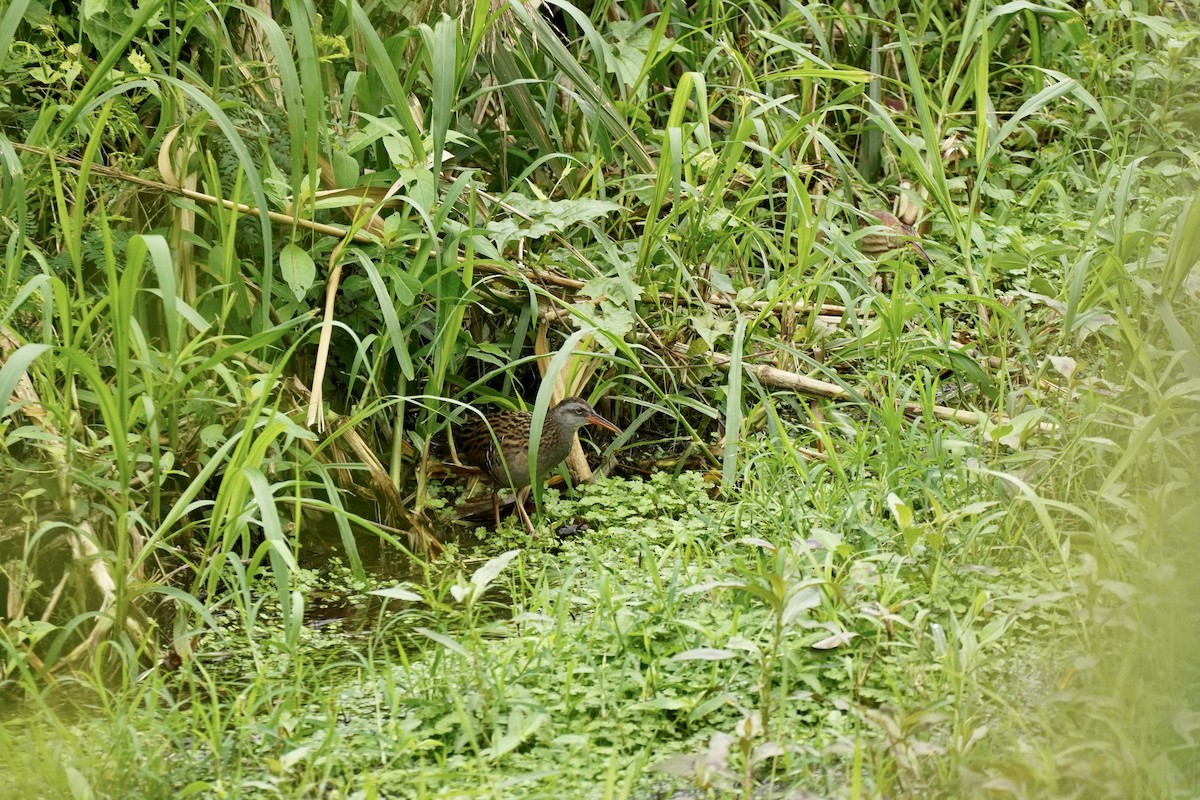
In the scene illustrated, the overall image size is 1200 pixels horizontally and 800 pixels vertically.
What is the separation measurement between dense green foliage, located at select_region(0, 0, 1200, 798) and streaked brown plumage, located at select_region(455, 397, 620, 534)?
0.15 metres

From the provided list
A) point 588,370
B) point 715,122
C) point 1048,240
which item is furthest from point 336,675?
point 1048,240

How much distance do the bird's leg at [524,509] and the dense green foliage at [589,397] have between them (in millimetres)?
114

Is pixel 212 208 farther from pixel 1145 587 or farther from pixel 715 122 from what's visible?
pixel 1145 587

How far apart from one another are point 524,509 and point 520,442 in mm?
276

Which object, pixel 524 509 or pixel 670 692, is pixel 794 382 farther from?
pixel 670 692

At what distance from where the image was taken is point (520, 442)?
5.11 meters

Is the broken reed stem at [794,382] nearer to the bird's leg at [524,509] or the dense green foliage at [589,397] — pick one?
the dense green foliage at [589,397]

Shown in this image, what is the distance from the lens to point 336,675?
3639 millimetres

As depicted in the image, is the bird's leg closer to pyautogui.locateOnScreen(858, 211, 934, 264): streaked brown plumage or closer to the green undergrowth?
the green undergrowth

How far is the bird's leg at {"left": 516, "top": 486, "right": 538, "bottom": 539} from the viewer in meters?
4.79

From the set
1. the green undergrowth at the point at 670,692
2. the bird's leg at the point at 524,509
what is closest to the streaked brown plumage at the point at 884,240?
the bird's leg at the point at 524,509

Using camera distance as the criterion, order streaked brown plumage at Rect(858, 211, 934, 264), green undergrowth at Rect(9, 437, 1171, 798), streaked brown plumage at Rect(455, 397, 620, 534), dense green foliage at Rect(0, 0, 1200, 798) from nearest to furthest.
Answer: green undergrowth at Rect(9, 437, 1171, 798) → dense green foliage at Rect(0, 0, 1200, 798) → streaked brown plumage at Rect(455, 397, 620, 534) → streaked brown plumage at Rect(858, 211, 934, 264)

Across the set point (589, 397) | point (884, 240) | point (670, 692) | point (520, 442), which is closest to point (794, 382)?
point (589, 397)

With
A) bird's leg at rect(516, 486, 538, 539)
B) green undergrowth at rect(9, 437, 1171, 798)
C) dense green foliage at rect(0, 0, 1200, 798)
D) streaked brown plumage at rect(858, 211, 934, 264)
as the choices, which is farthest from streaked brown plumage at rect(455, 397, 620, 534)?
streaked brown plumage at rect(858, 211, 934, 264)
